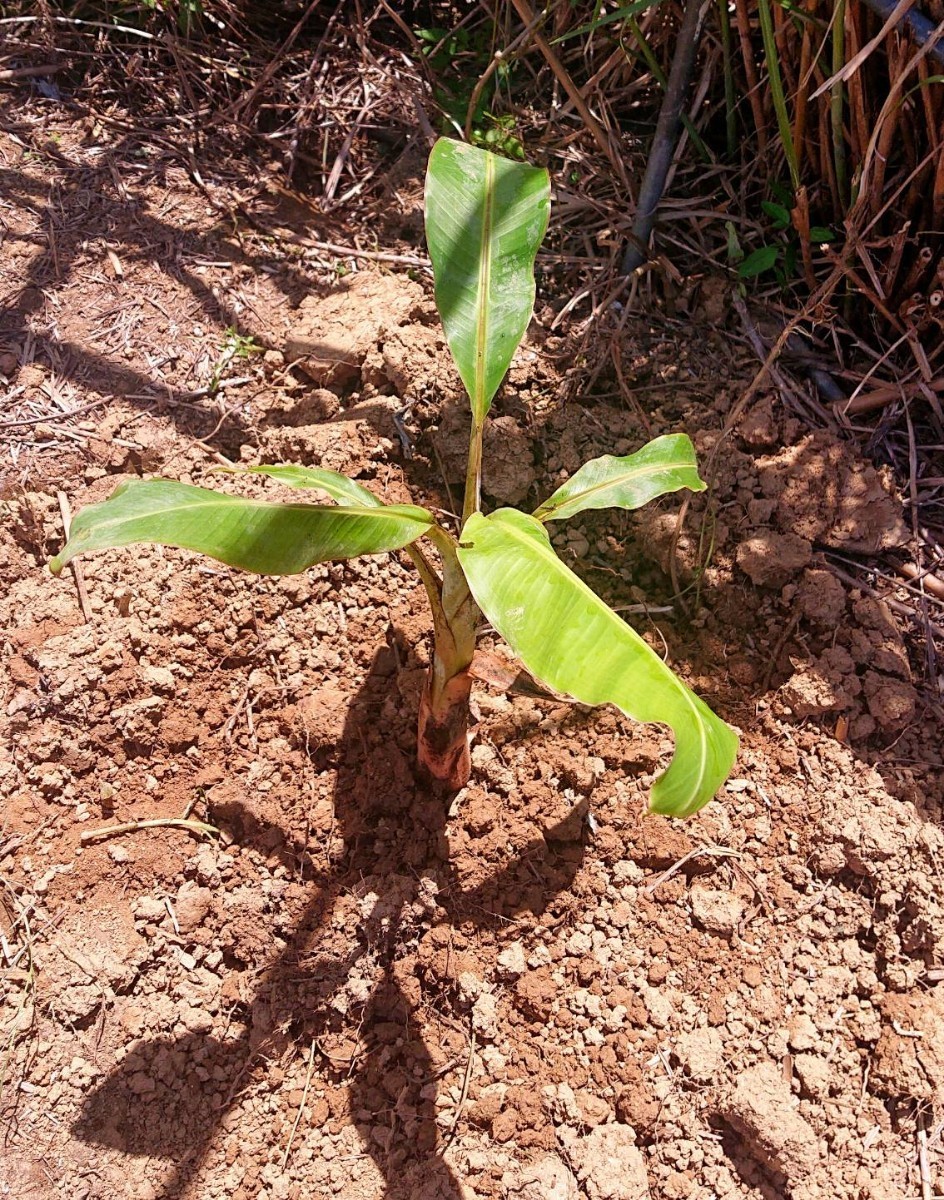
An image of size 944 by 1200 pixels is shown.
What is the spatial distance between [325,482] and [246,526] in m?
0.20

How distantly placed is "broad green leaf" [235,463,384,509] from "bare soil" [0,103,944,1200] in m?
0.58

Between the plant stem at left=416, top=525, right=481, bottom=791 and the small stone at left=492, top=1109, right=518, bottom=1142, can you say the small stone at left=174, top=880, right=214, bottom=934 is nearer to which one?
the plant stem at left=416, top=525, right=481, bottom=791

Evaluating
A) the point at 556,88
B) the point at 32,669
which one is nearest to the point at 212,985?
the point at 32,669

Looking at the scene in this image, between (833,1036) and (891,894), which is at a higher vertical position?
(891,894)

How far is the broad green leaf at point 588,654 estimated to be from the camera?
1.13 m

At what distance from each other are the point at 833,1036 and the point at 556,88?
8.25 ft

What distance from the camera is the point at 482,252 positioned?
5.63 ft

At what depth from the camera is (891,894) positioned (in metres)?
1.78

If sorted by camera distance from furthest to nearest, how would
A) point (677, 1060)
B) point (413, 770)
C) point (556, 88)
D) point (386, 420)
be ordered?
point (556, 88)
point (386, 420)
point (413, 770)
point (677, 1060)

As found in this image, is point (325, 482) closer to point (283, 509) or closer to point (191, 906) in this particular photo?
point (283, 509)

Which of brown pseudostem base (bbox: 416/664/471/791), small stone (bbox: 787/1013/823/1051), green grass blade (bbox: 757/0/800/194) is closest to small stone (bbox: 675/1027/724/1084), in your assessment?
small stone (bbox: 787/1013/823/1051)

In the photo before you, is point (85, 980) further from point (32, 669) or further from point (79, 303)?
point (79, 303)

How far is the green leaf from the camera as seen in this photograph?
2271 mm

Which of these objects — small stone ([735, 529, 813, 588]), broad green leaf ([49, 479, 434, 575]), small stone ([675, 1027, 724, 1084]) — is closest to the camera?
broad green leaf ([49, 479, 434, 575])
